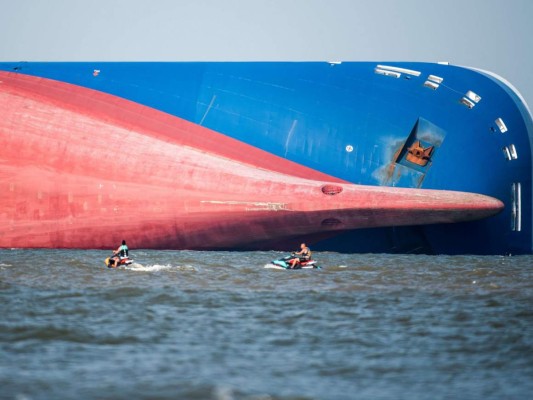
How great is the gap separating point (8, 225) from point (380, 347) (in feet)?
100

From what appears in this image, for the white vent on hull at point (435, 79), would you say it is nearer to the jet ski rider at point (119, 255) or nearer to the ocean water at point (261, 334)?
the ocean water at point (261, 334)

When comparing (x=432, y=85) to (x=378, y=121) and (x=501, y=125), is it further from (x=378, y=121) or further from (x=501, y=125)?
(x=501, y=125)

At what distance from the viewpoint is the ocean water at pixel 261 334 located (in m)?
19.2

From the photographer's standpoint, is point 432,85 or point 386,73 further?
point 386,73

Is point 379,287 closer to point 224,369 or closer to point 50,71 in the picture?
point 224,369

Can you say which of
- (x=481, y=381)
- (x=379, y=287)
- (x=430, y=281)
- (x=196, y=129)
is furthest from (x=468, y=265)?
(x=481, y=381)

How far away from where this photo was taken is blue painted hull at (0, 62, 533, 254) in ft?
157

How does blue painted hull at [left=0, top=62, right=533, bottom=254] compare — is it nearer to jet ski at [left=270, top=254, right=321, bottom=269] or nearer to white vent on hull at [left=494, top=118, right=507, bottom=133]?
white vent on hull at [left=494, top=118, right=507, bottom=133]

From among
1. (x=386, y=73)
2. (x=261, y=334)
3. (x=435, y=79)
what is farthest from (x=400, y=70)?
(x=261, y=334)

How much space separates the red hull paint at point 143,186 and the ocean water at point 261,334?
656cm

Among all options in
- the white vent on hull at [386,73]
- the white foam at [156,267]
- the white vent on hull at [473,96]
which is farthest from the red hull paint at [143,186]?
the white vent on hull at [386,73]

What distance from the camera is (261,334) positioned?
24453 millimetres

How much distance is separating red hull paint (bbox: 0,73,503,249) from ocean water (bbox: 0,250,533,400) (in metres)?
6.56

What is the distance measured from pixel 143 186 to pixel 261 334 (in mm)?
24612
